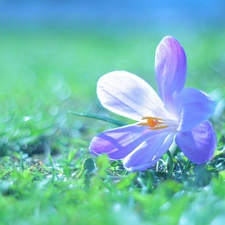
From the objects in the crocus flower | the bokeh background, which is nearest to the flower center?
the crocus flower

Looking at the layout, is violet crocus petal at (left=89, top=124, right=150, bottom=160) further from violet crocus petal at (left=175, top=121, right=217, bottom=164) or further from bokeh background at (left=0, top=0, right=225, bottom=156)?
bokeh background at (left=0, top=0, right=225, bottom=156)

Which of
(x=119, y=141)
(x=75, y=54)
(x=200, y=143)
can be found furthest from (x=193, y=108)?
(x=75, y=54)

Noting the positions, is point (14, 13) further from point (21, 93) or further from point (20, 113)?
point (20, 113)

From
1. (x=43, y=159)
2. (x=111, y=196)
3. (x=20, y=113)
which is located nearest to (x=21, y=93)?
(x=20, y=113)

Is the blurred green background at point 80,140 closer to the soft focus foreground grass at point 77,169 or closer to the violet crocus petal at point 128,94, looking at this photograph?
the soft focus foreground grass at point 77,169

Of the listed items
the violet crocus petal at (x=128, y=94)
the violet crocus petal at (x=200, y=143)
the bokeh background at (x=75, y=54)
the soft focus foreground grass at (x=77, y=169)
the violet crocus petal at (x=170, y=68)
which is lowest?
the bokeh background at (x=75, y=54)

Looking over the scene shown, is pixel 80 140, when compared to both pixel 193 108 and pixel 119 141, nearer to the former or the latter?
pixel 119 141

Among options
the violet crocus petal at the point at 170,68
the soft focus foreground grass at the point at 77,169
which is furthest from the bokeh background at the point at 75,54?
the violet crocus petal at the point at 170,68
